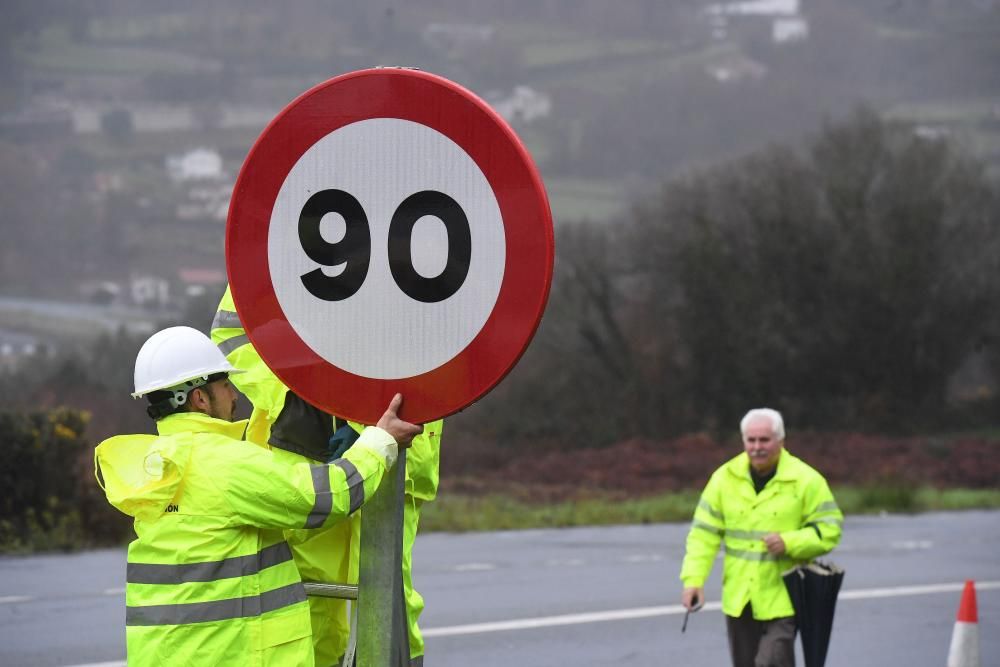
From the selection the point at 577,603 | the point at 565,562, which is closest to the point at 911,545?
the point at 565,562

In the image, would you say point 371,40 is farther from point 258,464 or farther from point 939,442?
point 258,464

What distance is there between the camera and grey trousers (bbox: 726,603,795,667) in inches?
312

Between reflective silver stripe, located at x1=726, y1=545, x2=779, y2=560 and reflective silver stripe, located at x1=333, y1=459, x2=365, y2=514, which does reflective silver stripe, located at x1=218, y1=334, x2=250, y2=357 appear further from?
reflective silver stripe, located at x1=726, y1=545, x2=779, y2=560

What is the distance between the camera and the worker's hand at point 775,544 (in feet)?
26.1

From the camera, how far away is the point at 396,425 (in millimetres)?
3570

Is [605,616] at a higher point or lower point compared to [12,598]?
lower

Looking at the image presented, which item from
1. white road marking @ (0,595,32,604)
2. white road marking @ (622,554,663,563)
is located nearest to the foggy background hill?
white road marking @ (622,554,663,563)

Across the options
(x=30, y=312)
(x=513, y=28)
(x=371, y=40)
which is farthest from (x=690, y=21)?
(x=30, y=312)

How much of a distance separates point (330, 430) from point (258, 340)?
1242 mm

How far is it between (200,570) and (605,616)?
8512mm

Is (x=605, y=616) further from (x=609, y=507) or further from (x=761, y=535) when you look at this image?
(x=609, y=507)

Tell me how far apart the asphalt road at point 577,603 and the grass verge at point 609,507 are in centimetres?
158

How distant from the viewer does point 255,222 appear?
3625 millimetres

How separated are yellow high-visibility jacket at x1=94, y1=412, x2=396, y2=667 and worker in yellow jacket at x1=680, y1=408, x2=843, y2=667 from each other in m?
4.31
